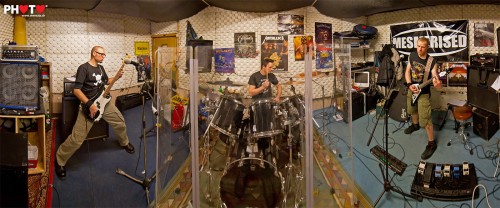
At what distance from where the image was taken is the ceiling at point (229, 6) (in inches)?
65.1

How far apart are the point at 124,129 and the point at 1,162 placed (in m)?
0.56

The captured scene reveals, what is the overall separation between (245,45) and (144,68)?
56cm

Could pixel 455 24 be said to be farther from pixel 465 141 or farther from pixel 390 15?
pixel 465 141

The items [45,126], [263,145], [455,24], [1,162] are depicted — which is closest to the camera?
[1,162]

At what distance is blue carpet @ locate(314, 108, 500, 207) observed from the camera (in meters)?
2.02

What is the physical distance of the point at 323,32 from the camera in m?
1.97

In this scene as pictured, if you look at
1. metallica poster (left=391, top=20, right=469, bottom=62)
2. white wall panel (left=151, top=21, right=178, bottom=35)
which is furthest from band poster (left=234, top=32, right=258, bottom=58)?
metallica poster (left=391, top=20, right=469, bottom=62)

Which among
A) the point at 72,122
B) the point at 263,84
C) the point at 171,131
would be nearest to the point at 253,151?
the point at 263,84

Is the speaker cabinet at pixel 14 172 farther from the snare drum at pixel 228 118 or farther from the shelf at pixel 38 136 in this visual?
the snare drum at pixel 228 118

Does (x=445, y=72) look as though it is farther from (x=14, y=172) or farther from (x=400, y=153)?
(x=14, y=172)

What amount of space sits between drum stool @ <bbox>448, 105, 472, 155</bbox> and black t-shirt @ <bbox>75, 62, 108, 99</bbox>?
2.18 meters

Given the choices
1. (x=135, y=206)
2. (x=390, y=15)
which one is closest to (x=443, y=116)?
A: (x=390, y=15)

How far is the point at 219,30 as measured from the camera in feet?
6.13

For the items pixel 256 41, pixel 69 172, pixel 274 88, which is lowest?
pixel 69 172
